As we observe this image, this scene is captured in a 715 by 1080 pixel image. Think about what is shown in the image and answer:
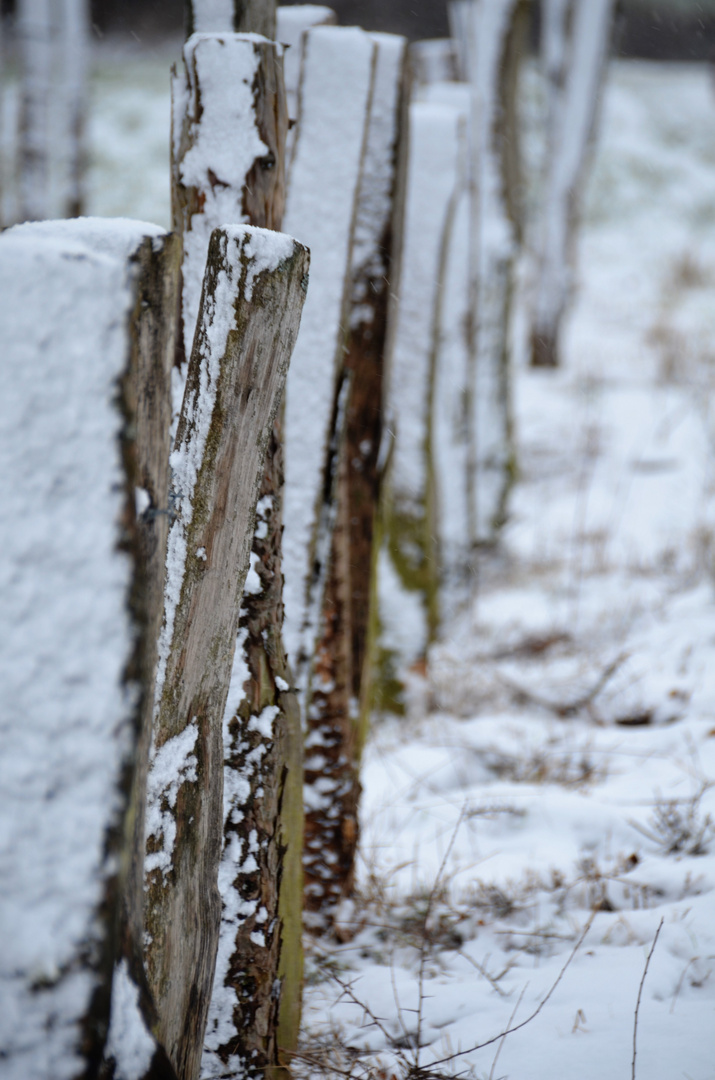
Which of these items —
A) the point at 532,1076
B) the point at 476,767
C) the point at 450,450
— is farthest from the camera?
the point at 450,450

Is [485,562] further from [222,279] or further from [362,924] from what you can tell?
[222,279]

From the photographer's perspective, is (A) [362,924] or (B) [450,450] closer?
(A) [362,924]

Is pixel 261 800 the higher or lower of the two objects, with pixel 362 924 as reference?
higher

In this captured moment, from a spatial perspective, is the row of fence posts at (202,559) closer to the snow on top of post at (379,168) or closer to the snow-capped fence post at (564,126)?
the snow on top of post at (379,168)

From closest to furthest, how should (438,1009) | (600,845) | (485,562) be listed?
(438,1009)
(600,845)
(485,562)

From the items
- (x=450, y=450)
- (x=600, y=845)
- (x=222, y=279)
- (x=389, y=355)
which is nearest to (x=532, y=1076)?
(x=600, y=845)

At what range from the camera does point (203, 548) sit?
89 centimetres

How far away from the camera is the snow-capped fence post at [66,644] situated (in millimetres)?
581

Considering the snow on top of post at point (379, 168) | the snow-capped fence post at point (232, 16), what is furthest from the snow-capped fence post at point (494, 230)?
the snow-capped fence post at point (232, 16)

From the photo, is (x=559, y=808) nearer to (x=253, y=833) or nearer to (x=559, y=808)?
(x=559, y=808)

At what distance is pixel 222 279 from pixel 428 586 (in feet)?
7.26

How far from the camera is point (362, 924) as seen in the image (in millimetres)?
1616

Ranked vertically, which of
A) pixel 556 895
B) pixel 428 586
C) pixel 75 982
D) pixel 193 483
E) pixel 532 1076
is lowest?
pixel 532 1076

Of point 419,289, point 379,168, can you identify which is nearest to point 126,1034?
point 379,168
